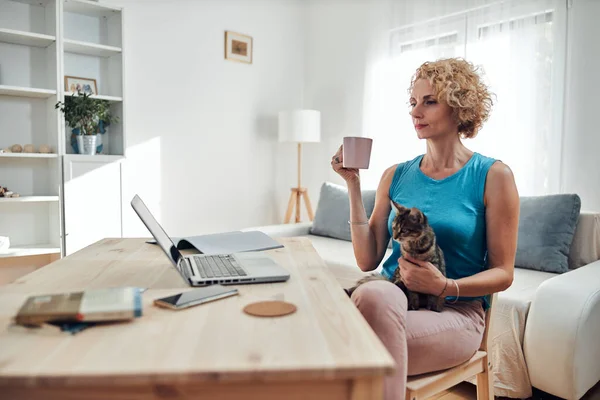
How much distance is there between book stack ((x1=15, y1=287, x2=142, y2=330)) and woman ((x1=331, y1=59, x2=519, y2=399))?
0.53 meters

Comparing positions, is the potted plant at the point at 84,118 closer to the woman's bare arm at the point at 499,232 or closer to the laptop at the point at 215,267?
the laptop at the point at 215,267

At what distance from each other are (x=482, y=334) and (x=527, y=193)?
1846 millimetres

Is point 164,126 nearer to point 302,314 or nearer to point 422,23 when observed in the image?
point 422,23

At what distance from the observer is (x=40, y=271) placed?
44.8 inches

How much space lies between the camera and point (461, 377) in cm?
124

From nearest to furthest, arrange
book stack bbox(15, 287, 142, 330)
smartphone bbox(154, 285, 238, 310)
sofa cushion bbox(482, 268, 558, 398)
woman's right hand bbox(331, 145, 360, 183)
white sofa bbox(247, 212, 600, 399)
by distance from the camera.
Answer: book stack bbox(15, 287, 142, 330)
smartphone bbox(154, 285, 238, 310)
woman's right hand bbox(331, 145, 360, 183)
white sofa bbox(247, 212, 600, 399)
sofa cushion bbox(482, 268, 558, 398)

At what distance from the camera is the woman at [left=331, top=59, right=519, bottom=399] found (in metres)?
1.12

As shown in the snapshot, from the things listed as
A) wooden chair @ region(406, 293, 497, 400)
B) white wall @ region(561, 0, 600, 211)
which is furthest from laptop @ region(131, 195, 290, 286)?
white wall @ region(561, 0, 600, 211)

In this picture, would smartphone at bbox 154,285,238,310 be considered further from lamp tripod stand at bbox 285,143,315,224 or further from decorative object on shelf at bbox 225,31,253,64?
decorative object on shelf at bbox 225,31,253,64

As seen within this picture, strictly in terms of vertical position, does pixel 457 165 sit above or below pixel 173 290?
above

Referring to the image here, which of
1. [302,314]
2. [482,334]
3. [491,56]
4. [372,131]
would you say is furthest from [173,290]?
[372,131]

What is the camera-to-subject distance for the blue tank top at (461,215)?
1.32 meters

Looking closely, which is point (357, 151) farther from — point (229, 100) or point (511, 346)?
point (229, 100)

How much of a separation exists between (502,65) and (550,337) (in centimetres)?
187
